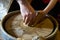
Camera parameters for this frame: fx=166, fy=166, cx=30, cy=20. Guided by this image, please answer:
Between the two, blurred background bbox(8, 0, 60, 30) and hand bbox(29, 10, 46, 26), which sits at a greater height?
blurred background bbox(8, 0, 60, 30)

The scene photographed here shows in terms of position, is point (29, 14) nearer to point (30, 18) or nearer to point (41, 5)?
point (30, 18)

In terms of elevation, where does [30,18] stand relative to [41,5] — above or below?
below

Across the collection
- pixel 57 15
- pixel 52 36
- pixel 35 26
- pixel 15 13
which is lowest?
pixel 52 36

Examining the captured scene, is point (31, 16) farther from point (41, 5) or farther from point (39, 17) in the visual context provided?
point (41, 5)

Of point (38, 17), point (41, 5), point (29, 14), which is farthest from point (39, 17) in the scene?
point (41, 5)

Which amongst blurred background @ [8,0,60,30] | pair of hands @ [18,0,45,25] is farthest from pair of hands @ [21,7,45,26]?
blurred background @ [8,0,60,30]

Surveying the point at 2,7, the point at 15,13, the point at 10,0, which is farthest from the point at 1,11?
the point at 15,13

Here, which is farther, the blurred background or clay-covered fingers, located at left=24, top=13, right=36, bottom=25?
the blurred background

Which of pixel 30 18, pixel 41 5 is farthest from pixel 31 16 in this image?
pixel 41 5

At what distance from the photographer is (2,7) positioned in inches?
76.6

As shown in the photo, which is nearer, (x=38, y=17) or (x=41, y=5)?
(x=38, y=17)

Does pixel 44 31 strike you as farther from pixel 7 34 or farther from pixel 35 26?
pixel 7 34

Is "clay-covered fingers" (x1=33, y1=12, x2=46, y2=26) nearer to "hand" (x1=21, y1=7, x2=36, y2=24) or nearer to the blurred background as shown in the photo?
"hand" (x1=21, y1=7, x2=36, y2=24)

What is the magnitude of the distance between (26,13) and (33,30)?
6.9 inches
